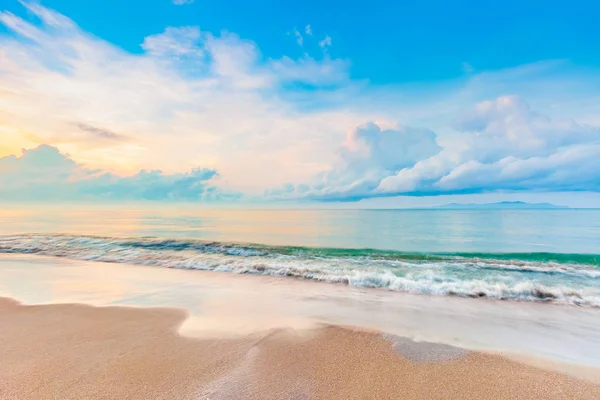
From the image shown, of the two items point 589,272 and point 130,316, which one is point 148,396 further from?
point 589,272

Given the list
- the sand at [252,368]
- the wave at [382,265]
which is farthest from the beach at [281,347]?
the wave at [382,265]

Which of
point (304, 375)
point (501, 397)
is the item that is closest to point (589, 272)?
point (501, 397)

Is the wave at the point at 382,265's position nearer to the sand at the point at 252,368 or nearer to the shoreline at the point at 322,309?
the shoreline at the point at 322,309

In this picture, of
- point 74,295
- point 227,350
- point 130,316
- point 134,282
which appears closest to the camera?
point 227,350

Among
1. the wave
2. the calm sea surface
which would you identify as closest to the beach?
the wave

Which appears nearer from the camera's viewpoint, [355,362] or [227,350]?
[355,362]

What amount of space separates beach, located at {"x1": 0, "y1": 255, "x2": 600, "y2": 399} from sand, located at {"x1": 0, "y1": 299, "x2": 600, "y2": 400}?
0.02 metres

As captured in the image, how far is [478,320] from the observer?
250 inches

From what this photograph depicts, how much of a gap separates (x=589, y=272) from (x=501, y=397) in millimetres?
12347

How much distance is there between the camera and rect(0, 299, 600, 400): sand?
3477mm

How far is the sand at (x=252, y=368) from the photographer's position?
3.48 m

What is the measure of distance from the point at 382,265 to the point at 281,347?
910cm

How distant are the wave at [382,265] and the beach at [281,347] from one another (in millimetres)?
1191

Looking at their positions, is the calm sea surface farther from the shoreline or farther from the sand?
the sand
